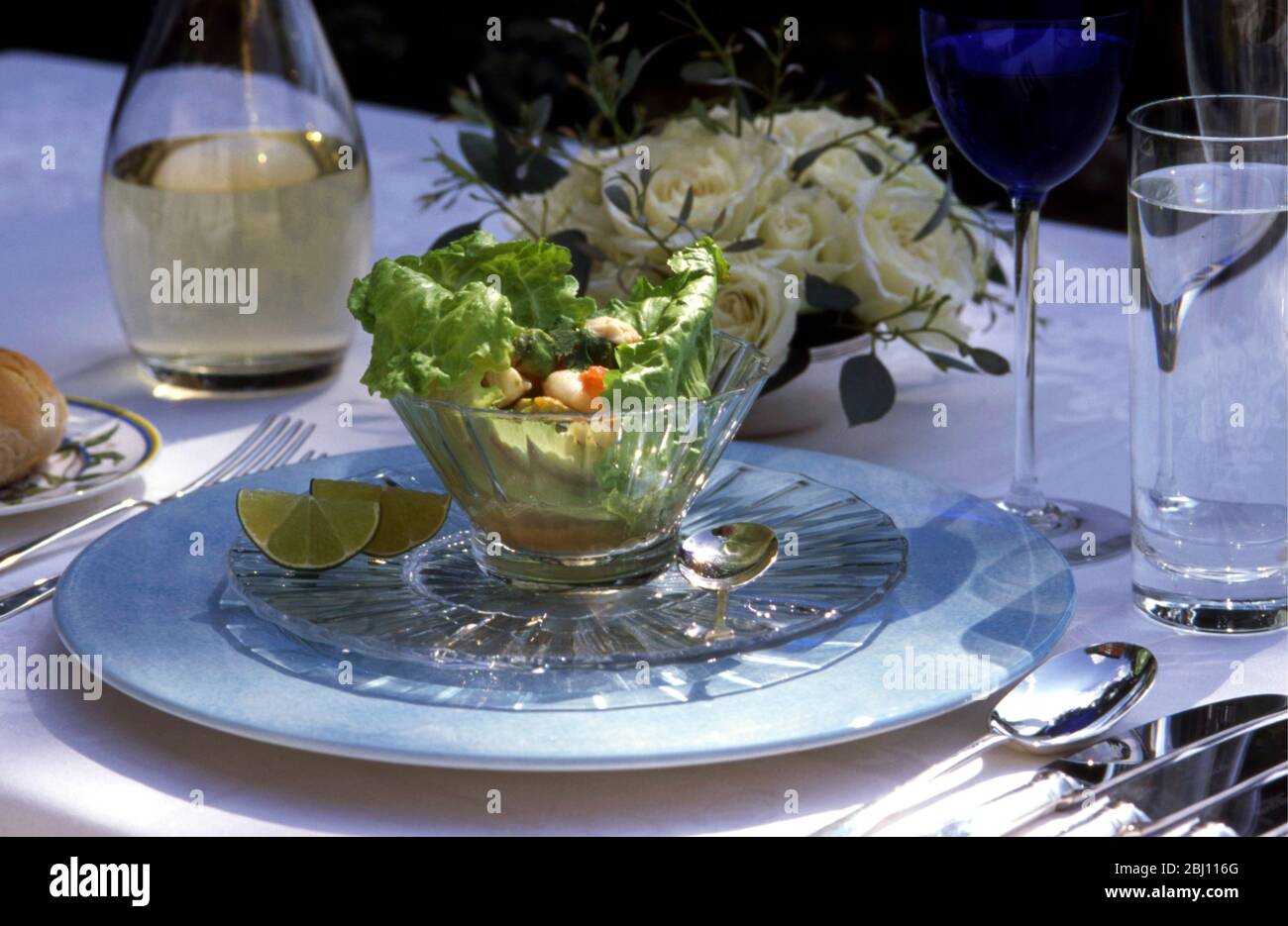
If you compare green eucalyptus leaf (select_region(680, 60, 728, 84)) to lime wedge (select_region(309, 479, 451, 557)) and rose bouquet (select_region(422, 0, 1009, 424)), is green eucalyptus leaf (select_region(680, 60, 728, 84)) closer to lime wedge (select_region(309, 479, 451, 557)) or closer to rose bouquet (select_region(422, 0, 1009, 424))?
rose bouquet (select_region(422, 0, 1009, 424))

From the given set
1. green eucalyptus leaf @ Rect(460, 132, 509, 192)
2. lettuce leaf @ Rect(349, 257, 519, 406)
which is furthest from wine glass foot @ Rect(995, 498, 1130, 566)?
green eucalyptus leaf @ Rect(460, 132, 509, 192)

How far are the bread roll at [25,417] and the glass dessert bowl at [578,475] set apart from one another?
1.09 feet

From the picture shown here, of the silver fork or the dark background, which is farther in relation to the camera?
the dark background

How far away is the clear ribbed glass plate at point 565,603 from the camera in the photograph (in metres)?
0.81

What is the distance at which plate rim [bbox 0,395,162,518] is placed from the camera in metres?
1.06

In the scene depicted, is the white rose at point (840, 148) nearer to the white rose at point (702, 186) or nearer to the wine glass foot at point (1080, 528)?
the white rose at point (702, 186)

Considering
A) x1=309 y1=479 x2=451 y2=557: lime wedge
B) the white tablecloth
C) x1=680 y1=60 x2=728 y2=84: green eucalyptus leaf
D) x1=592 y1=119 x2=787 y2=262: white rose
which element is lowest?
the white tablecloth

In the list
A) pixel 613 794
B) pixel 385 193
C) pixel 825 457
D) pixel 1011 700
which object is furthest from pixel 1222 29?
pixel 385 193

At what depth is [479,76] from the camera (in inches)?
168

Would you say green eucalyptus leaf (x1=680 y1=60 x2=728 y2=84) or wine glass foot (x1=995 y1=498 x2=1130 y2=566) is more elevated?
green eucalyptus leaf (x1=680 y1=60 x2=728 y2=84)

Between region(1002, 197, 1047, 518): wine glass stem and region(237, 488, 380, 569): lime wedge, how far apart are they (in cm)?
43

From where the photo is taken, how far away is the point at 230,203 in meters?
1.30

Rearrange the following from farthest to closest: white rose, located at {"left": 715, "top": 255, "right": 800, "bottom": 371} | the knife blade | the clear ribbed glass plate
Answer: white rose, located at {"left": 715, "top": 255, "right": 800, "bottom": 371}
the clear ribbed glass plate
the knife blade

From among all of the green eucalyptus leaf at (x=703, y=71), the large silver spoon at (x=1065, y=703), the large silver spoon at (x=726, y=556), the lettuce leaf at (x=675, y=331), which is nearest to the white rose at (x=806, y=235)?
the green eucalyptus leaf at (x=703, y=71)
